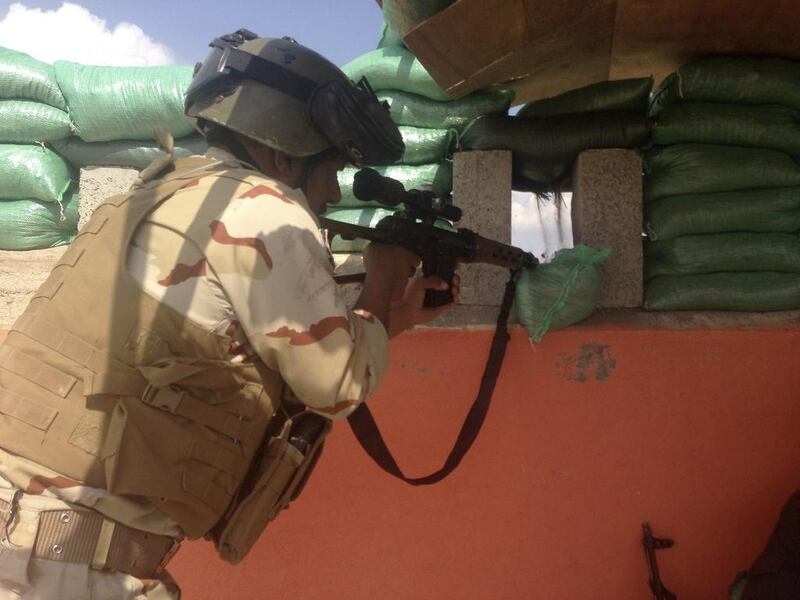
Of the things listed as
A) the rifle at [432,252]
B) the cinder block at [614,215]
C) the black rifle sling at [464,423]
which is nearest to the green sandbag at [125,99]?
the rifle at [432,252]

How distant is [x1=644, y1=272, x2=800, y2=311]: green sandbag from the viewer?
2057mm

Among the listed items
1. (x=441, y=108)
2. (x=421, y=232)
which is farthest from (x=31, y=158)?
(x=421, y=232)

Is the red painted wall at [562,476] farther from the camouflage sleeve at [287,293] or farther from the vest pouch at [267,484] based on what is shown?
the camouflage sleeve at [287,293]

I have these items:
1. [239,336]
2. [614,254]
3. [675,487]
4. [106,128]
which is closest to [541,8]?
[614,254]

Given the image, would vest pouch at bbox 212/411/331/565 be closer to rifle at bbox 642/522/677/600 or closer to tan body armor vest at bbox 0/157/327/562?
tan body armor vest at bbox 0/157/327/562

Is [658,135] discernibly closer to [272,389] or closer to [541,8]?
[541,8]

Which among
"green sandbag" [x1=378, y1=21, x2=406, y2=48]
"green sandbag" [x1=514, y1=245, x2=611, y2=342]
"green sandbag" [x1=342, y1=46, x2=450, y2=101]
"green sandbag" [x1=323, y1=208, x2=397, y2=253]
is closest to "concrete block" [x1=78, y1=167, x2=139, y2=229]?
"green sandbag" [x1=323, y1=208, x2=397, y2=253]

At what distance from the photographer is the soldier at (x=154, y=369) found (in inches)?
42.1

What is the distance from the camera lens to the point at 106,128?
8.18ft

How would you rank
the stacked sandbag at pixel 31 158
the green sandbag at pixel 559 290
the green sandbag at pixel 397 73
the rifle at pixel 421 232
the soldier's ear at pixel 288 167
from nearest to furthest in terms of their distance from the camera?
the soldier's ear at pixel 288 167 < the rifle at pixel 421 232 < the green sandbag at pixel 559 290 < the green sandbag at pixel 397 73 < the stacked sandbag at pixel 31 158

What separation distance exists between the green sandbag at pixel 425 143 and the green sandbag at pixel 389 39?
317 millimetres

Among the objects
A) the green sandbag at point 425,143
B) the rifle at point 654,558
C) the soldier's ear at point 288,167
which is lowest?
the rifle at point 654,558

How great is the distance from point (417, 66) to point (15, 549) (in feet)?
6.24

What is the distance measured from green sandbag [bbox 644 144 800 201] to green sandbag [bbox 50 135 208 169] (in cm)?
174
